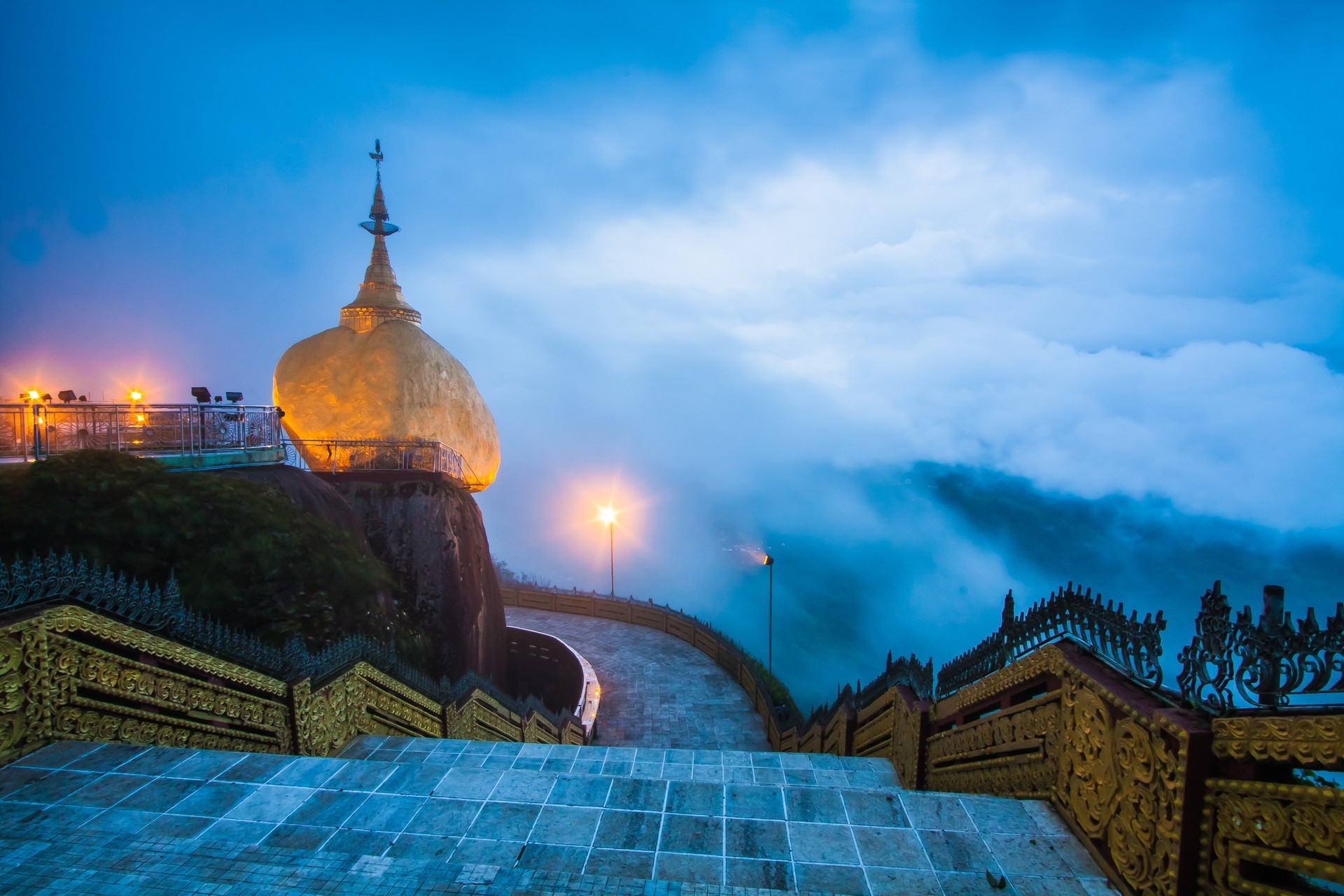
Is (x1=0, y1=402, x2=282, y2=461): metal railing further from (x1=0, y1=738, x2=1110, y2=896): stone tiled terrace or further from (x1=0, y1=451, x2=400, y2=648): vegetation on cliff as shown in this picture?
(x1=0, y1=738, x2=1110, y2=896): stone tiled terrace

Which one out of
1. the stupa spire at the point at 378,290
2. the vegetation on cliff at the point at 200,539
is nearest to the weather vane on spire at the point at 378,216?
the stupa spire at the point at 378,290

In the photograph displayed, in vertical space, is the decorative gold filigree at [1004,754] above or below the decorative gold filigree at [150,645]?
below

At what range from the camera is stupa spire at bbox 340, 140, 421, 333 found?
790 inches

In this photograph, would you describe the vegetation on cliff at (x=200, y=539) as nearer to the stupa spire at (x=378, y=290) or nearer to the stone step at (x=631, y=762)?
the stone step at (x=631, y=762)

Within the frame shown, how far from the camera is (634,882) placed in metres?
3.04

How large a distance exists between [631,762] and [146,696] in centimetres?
389

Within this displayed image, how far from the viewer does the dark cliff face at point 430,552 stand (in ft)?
45.9

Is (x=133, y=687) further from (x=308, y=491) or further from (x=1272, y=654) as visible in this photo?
(x=308, y=491)

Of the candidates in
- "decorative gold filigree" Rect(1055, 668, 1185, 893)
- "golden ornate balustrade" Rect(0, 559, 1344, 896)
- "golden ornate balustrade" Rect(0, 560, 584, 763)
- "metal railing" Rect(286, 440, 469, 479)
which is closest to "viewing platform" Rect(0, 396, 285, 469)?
"metal railing" Rect(286, 440, 469, 479)

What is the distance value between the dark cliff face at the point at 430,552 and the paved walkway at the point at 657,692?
4041mm

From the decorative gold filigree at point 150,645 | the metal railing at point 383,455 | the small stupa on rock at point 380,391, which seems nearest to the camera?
the decorative gold filigree at point 150,645

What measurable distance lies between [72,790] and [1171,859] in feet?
20.7

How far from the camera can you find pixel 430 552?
47.5ft

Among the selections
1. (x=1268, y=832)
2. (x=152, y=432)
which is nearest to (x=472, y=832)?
(x=1268, y=832)
